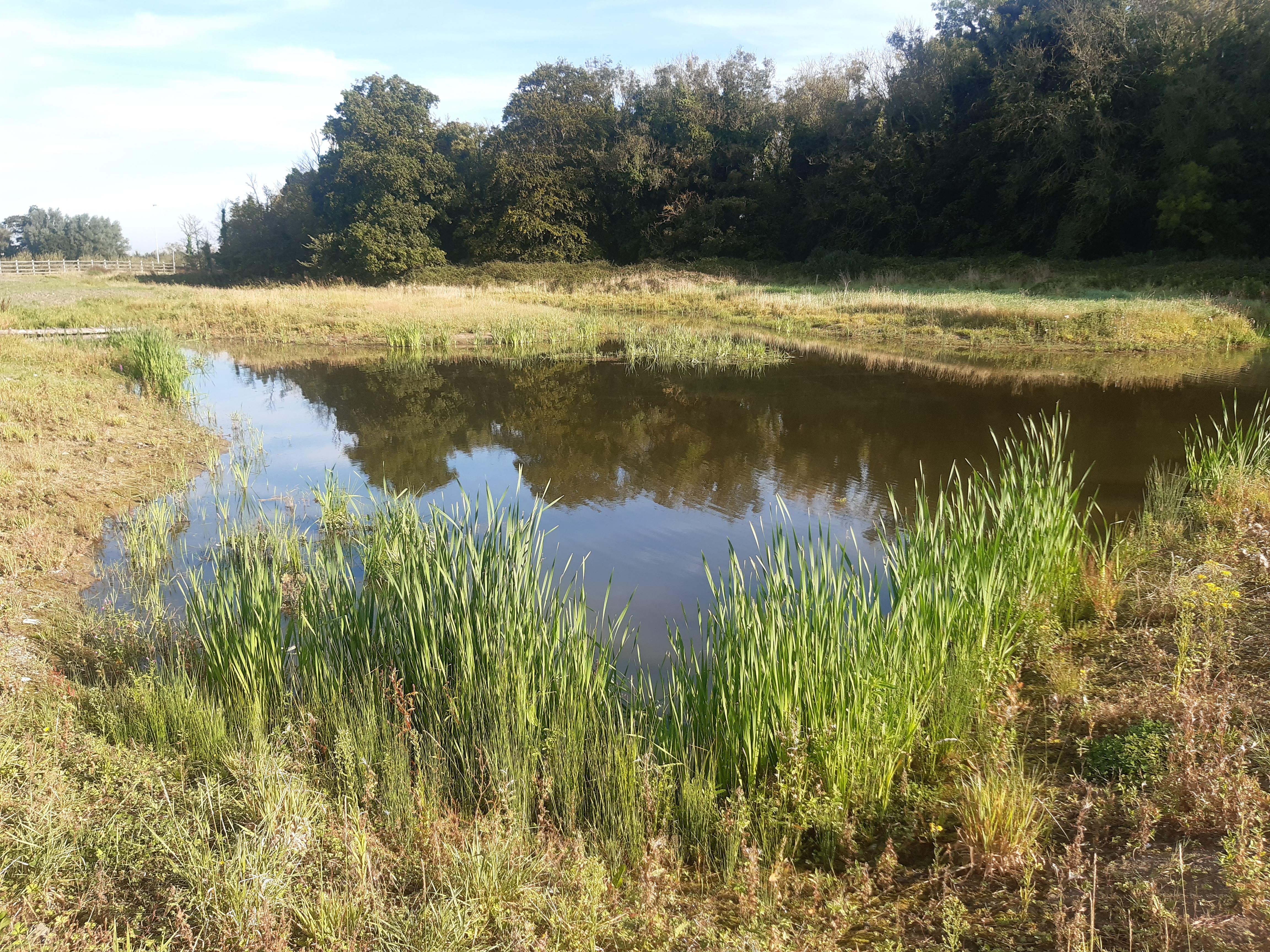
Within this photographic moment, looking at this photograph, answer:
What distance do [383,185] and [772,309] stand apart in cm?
2624

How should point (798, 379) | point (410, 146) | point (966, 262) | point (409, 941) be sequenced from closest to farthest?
point (409, 941)
point (798, 379)
point (966, 262)
point (410, 146)

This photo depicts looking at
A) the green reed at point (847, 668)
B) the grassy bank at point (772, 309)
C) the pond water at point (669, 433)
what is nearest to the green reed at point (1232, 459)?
the pond water at point (669, 433)

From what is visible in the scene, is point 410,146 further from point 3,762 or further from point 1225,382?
point 3,762

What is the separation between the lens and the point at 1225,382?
1412 centimetres

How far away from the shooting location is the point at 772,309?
2533cm

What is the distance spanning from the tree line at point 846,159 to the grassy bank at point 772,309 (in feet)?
Answer: 13.1

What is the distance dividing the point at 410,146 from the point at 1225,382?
40369 mm

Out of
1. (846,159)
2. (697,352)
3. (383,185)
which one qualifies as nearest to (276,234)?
(383,185)

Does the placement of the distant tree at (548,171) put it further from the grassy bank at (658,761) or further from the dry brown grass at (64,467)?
the grassy bank at (658,761)

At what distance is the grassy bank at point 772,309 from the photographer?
19359 millimetres

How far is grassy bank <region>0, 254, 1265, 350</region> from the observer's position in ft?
63.5

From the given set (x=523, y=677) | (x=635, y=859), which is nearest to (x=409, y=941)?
(x=635, y=859)

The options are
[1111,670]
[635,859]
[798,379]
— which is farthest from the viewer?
[798,379]

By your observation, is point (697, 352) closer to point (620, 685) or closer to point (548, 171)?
point (620, 685)
